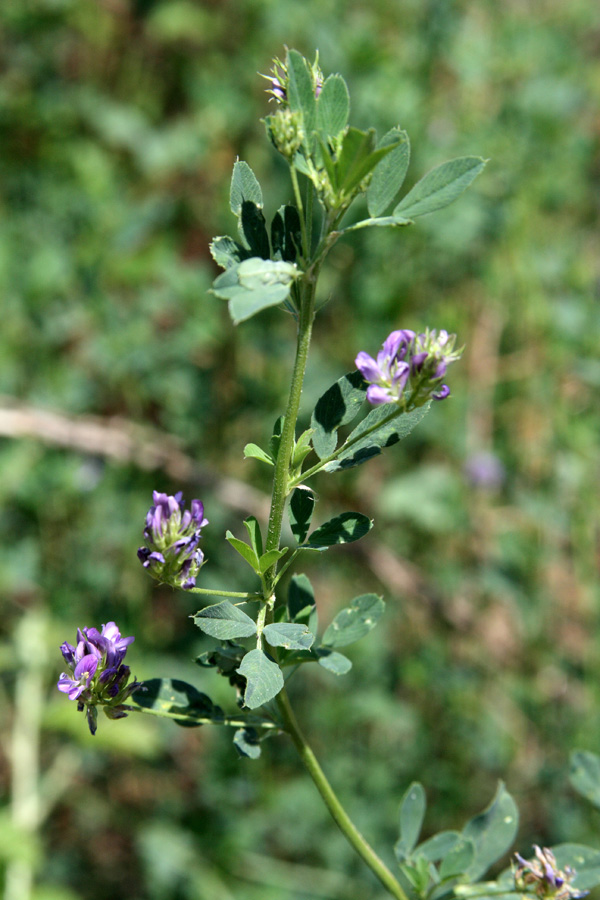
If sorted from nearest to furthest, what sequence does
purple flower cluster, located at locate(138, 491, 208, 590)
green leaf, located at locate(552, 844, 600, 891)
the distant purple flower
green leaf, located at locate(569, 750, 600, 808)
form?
purple flower cluster, located at locate(138, 491, 208, 590), green leaf, located at locate(552, 844, 600, 891), green leaf, located at locate(569, 750, 600, 808), the distant purple flower

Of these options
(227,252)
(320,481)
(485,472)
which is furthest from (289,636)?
(485,472)

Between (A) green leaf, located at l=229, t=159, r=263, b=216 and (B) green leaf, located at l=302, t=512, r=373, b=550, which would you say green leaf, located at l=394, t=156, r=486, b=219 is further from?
(B) green leaf, located at l=302, t=512, r=373, b=550

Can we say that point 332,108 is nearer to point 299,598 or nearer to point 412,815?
point 299,598

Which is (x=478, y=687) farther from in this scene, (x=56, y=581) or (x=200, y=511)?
(x=200, y=511)

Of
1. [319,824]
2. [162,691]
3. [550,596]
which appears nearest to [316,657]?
[162,691]

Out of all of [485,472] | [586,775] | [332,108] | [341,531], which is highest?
[332,108]

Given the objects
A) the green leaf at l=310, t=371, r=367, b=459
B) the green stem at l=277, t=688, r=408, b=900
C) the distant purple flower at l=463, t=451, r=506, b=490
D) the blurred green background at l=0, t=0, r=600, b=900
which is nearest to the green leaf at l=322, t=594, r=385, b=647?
the green stem at l=277, t=688, r=408, b=900

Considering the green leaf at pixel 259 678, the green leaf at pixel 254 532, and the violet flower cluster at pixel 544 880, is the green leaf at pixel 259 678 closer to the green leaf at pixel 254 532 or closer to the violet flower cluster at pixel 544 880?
the green leaf at pixel 254 532
